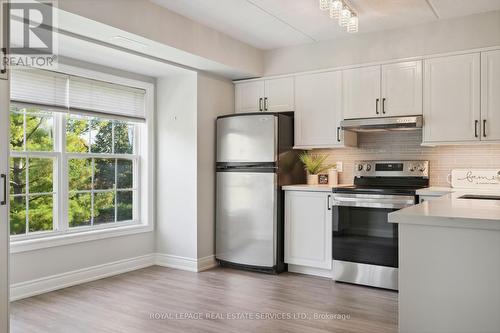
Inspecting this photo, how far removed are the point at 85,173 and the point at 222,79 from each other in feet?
6.12

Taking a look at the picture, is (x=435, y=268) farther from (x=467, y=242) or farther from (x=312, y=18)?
(x=312, y=18)

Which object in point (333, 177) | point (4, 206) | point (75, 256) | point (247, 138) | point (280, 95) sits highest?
point (280, 95)

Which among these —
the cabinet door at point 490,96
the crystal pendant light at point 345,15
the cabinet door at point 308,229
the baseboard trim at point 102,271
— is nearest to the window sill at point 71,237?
the baseboard trim at point 102,271

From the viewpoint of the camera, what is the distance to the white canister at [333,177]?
4.76 m

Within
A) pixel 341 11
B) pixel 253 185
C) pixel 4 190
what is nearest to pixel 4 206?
pixel 4 190

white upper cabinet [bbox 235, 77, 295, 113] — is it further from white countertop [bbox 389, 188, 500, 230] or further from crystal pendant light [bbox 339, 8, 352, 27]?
white countertop [bbox 389, 188, 500, 230]

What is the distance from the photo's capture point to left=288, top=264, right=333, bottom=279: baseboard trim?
4.34 m

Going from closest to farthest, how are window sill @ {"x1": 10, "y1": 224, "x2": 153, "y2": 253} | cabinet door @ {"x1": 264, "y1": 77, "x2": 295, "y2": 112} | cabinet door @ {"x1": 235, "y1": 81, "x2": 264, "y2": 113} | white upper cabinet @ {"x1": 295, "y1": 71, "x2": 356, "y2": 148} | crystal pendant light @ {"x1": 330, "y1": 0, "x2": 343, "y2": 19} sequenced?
A: 1. crystal pendant light @ {"x1": 330, "y1": 0, "x2": 343, "y2": 19}
2. window sill @ {"x1": 10, "y1": 224, "x2": 153, "y2": 253}
3. white upper cabinet @ {"x1": 295, "y1": 71, "x2": 356, "y2": 148}
4. cabinet door @ {"x1": 264, "y1": 77, "x2": 295, "y2": 112}
5. cabinet door @ {"x1": 235, "y1": 81, "x2": 264, "y2": 113}

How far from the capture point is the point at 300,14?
3.81 m

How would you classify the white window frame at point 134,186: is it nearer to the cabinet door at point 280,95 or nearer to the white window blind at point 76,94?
the white window blind at point 76,94

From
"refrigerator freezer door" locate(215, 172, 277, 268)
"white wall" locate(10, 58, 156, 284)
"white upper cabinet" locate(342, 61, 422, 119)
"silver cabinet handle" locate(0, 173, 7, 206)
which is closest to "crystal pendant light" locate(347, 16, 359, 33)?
"white upper cabinet" locate(342, 61, 422, 119)

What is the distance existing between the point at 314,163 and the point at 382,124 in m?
0.96

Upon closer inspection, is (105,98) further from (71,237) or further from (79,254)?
(79,254)

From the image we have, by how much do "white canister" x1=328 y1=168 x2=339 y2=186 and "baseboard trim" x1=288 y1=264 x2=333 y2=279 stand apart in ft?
3.17
